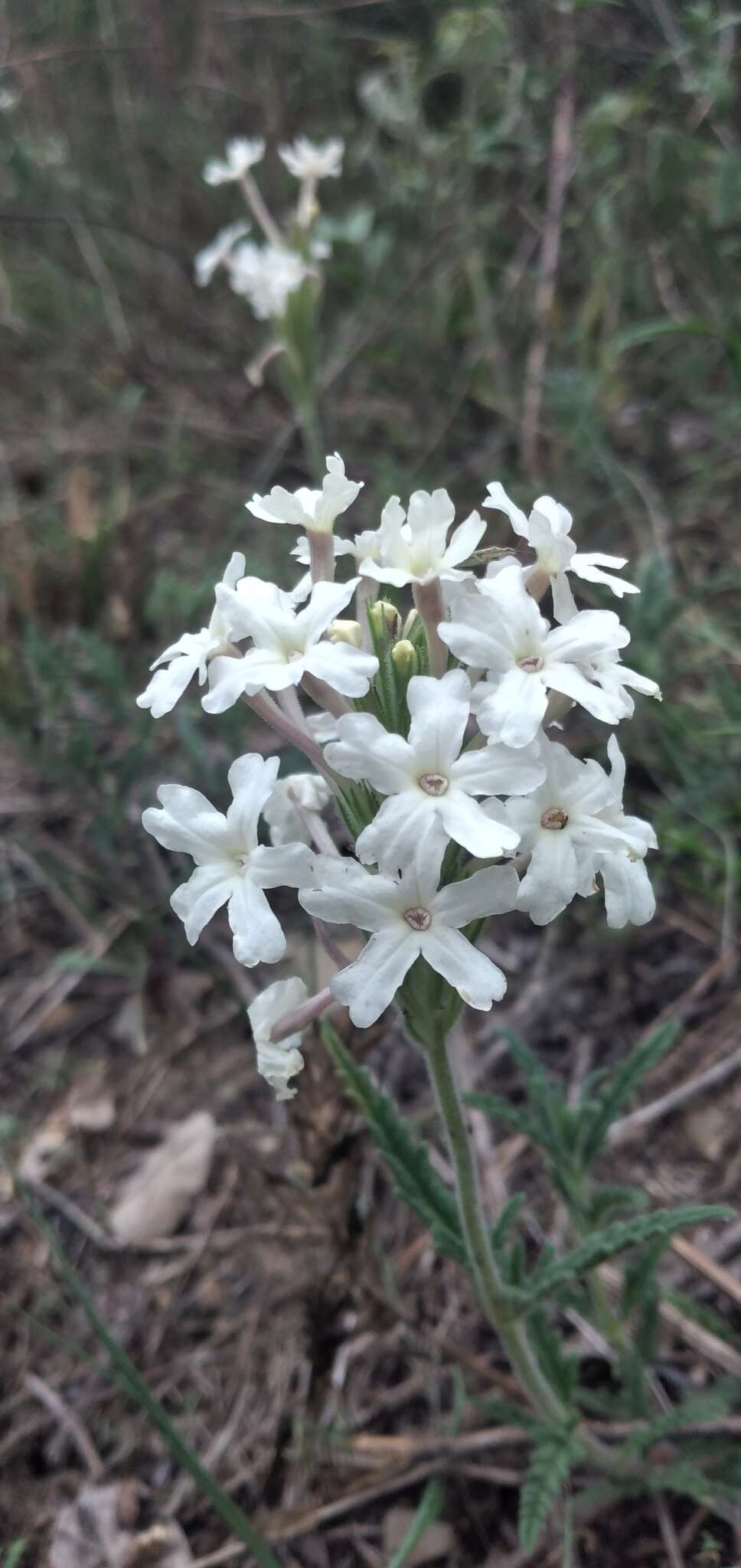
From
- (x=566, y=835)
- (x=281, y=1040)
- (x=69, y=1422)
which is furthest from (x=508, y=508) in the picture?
(x=69, y=1422)

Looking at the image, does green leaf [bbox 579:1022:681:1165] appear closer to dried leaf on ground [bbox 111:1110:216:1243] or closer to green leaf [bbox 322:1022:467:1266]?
green leaf [bbox 322:1022:467:1266]

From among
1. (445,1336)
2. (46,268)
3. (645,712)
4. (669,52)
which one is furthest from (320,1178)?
(46,268)

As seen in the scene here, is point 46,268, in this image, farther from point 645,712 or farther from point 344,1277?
point 344,1277

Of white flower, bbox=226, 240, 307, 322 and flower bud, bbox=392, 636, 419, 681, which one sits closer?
flower bud, bbox=392, 636, 419, 681

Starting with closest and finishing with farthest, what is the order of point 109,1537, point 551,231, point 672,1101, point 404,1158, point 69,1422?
point 404,1158 → point 109,1537 → point 69,1422 → point 672,1101 → point 551,231

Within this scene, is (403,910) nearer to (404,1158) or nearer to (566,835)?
(566,835)

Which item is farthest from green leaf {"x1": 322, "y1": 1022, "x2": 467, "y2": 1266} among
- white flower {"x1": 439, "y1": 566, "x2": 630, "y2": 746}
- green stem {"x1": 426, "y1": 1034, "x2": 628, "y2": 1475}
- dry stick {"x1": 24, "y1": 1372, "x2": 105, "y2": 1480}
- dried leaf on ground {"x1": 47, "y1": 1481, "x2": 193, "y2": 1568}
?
dry stick {"x1": 24, "y1": 1372, "x2": 105, "y2": 1480}
